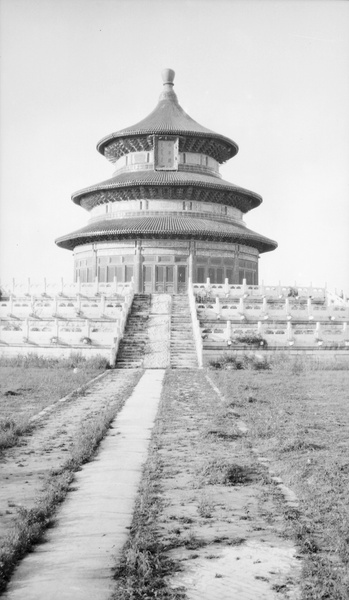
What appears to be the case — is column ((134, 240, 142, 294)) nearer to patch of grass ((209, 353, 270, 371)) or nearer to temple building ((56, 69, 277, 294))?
temple building ((56, 69, 277, 294))

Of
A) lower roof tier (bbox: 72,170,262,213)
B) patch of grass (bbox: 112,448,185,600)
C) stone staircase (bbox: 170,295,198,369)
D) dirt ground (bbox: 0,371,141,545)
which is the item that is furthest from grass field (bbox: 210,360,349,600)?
lower roof tier (bbox: 72,170,262,213)

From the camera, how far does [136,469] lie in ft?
32.6

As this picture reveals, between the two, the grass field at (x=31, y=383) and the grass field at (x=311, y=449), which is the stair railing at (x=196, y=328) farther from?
the grass field at (x=311, y=449)

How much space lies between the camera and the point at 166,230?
48.8 m

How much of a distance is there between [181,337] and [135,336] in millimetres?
2352

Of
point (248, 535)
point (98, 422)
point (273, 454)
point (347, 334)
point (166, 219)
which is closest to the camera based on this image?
point (248, 535)

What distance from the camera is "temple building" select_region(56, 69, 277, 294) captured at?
50562 mm

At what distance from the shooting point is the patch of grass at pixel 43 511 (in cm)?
615

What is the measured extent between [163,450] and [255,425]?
309 centimetres

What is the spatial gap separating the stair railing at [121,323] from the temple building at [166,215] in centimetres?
1098

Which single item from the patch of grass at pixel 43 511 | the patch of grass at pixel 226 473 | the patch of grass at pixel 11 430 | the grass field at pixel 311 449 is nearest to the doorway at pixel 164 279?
the grass field at pixel 311 449

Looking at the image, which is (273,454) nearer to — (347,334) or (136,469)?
(136,469)

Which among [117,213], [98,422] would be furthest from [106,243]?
[98,422]

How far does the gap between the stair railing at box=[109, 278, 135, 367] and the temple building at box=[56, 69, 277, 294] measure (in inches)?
→ 432
